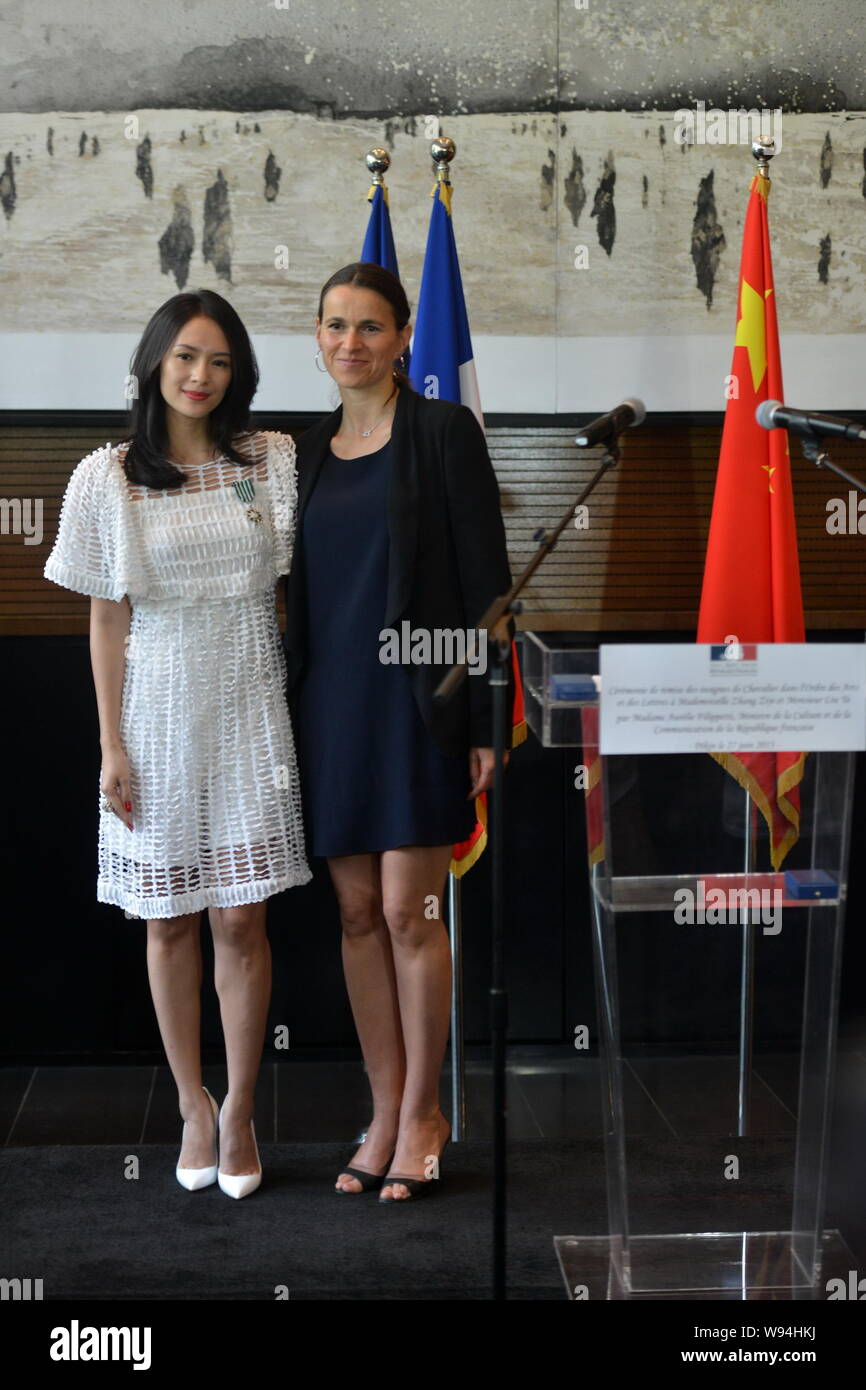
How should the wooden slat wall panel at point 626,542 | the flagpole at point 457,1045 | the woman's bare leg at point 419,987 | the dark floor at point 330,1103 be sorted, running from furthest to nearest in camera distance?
the wooden slat wall panel at point 626,542
the flagpole at point 457,1045
the dark floor at point 330,1103
the woman's bare leg at point 419,987

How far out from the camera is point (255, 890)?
8.66 feet

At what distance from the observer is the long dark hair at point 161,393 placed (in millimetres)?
2580

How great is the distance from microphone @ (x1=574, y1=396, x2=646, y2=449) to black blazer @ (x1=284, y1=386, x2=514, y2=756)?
0.36 metres

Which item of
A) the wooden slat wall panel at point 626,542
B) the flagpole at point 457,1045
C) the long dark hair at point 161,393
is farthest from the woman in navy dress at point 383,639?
the wooden slat wall panel at point 626,542

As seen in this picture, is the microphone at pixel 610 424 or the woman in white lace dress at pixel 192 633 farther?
the woman in white lace dress at pixel 192 633

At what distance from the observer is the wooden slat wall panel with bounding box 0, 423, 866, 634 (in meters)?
3.85

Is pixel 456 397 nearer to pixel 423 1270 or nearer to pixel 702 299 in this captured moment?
pixel 702 299

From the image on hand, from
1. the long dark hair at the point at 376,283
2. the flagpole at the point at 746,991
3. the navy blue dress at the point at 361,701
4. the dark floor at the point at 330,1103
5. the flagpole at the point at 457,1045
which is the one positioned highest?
the long dark hair at the point at 376,283

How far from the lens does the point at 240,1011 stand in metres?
2.72

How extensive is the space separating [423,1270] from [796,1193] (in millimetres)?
635

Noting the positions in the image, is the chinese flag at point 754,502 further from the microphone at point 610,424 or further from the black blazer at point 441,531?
the microphone at point 610,424

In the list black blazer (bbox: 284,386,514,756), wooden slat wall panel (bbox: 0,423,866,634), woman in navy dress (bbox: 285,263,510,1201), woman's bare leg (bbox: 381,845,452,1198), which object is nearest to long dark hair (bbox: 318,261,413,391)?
woman in navy dress (bbox: 285,263,510,1201)

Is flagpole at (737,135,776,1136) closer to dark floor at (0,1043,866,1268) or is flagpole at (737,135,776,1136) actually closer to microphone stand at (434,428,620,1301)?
dark floor at (0,1043,866,1268)

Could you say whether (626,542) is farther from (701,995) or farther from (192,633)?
(701,995)
